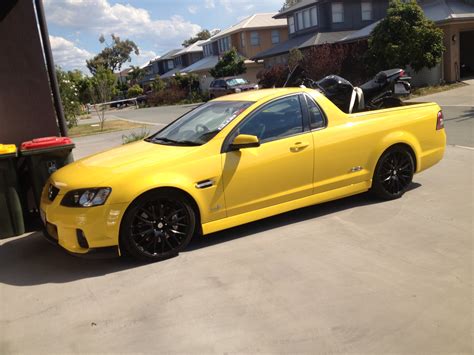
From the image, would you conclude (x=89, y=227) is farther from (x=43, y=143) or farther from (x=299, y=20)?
(x=299, y=20)

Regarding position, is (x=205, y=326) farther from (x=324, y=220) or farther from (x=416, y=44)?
(x=416, y=44)

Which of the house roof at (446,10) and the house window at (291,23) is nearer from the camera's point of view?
the house roof at (446,10)

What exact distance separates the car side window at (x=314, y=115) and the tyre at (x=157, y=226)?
5.84 feet

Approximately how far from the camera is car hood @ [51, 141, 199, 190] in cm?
466

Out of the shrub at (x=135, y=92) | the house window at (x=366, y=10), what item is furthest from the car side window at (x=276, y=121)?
the shrub at (x=135, y=92)

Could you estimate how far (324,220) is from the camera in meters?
5.65

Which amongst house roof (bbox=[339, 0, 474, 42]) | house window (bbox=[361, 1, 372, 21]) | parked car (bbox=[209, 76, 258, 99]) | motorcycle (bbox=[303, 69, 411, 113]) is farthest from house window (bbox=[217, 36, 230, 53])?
motorcycle (bbox=[303, 69, 411, 113])

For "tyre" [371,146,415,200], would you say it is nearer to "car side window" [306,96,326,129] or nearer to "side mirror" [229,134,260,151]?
"car side window" [306,96,326,129]

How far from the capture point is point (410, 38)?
22156 millimetres

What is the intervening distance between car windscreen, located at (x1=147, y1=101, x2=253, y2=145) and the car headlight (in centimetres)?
115

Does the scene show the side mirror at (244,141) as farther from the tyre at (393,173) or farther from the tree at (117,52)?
the tree at (117,52)

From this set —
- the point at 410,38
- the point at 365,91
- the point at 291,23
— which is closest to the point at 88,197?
the point at 365,91

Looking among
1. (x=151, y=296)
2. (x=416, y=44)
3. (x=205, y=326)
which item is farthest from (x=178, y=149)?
(x=416, y=44)

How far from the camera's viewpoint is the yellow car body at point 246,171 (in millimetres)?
4594
